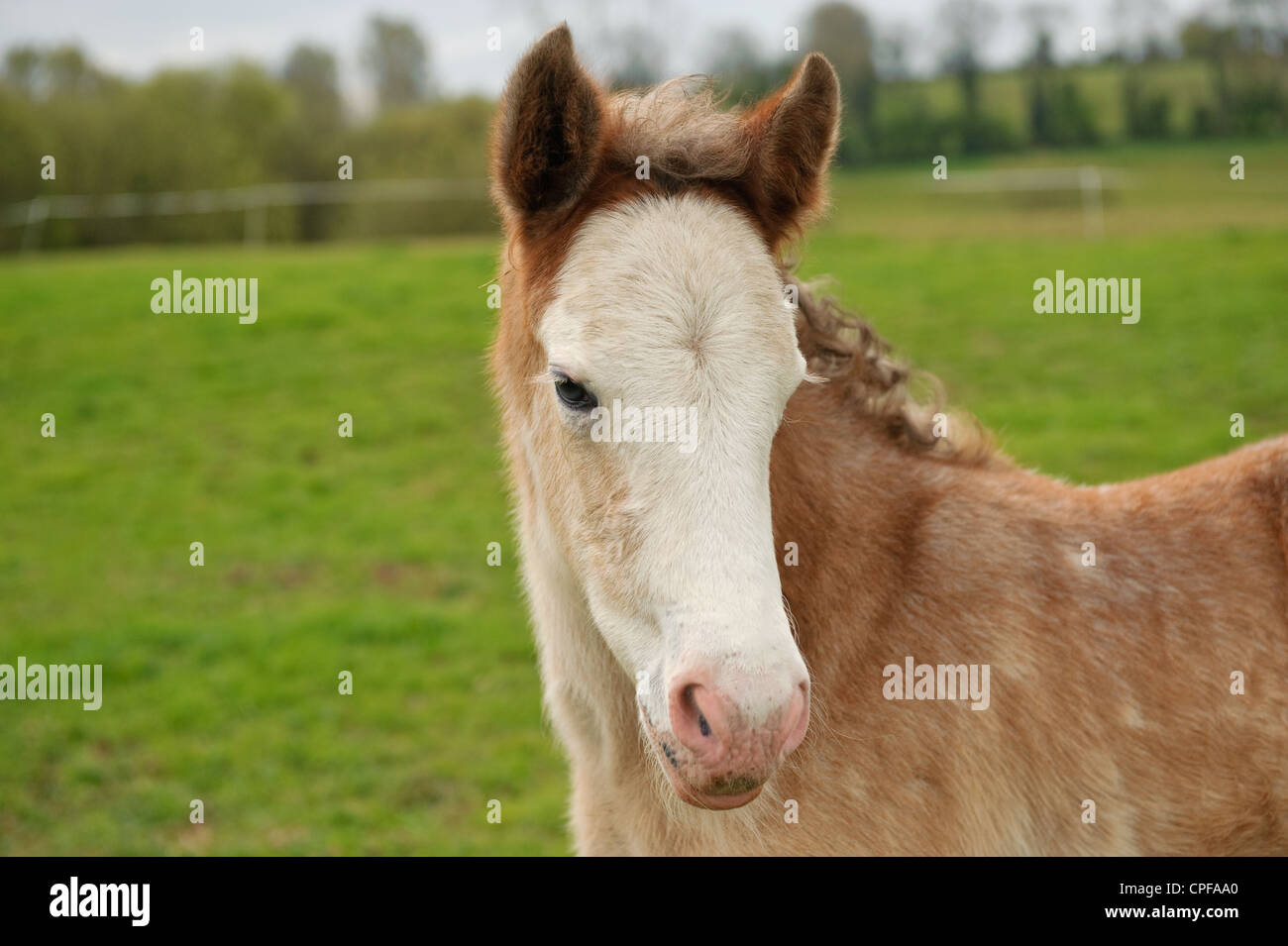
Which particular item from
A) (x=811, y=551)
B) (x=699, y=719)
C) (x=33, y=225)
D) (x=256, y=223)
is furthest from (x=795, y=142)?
(x=33, y=225)

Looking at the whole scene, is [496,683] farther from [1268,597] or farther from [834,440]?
[1268,597]

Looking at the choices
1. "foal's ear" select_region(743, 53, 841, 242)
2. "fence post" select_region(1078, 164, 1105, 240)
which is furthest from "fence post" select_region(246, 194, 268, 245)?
"foal's ear" select_region(743, 53, 841, 242)

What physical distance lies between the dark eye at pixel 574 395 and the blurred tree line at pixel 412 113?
31.3 ft

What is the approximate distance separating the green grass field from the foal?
4.63 ft

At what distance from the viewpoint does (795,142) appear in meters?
3.28

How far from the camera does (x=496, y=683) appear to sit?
27.7 feet

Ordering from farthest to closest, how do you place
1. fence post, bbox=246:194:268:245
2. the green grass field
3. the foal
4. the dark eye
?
fence post, bbox=246:194:268:245
the green grass field
the dark eye
the foal

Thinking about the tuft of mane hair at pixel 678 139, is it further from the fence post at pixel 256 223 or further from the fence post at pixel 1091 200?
the fence post at pixel 256 223

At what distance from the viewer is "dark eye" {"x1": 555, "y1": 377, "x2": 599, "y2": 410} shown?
2892 millimetres

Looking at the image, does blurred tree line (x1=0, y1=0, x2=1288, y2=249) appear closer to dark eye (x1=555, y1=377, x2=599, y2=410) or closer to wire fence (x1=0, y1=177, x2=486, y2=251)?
wire fence (x1=0, y1=177, x2=486, y2=251)

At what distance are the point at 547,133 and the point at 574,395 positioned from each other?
84cm

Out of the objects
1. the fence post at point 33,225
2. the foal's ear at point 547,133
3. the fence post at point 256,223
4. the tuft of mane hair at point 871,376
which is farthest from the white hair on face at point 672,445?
the fence post at point 33,225

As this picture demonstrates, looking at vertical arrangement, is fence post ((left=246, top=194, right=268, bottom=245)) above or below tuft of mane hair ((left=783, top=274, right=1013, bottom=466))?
above
